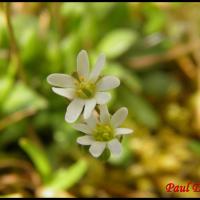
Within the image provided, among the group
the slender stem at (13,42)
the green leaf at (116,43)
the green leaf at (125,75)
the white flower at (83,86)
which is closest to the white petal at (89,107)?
the white flower at (83,86)

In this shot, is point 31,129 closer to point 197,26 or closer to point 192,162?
point 192,162

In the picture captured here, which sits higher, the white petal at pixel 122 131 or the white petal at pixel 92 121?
the white petal at pixel 92 121

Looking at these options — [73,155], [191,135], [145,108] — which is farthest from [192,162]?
[73,155]

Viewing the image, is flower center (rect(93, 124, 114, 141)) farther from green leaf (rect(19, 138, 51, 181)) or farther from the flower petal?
green leaf (rect(19, 138, 51, 181))

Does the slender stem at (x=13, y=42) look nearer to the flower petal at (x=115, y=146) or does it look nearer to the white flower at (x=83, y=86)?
the white flower at (x=83, y=86)

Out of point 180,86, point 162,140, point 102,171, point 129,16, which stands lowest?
point 102,171

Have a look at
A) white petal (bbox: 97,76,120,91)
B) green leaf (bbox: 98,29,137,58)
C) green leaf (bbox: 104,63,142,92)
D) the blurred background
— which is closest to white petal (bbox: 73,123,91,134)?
white petal (bbox: 97,76,120,91)

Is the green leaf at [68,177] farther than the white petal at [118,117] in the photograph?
Yes
